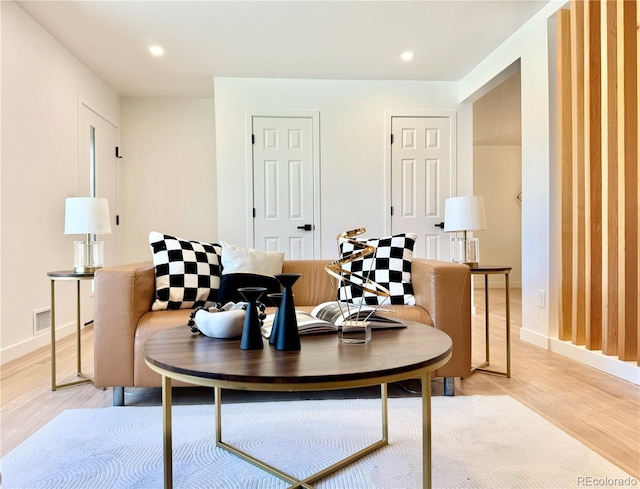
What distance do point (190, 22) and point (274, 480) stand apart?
328 cm

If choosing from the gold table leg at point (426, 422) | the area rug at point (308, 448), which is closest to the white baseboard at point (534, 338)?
the area rug at point (308, 448)

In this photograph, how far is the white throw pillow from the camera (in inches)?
93.3

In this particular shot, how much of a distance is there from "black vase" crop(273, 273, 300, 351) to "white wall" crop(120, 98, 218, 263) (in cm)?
423

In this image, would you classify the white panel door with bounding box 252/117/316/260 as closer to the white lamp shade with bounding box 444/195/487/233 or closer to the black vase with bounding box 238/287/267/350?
the white lamp shade with bounding box 444/195/487/233

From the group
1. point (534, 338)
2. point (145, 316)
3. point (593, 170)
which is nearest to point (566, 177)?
point (593, 170)

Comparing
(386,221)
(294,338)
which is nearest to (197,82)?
(386,221)

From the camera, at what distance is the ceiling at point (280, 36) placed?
120 inches

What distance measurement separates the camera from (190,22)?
3.24 metres

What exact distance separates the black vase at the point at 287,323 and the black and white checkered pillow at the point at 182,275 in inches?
45.1

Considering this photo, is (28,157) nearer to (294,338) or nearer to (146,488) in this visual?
(146,488)

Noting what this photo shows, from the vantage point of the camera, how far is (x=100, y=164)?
14.7 ft

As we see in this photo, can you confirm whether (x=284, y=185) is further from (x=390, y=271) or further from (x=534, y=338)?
(x=534, y=338)

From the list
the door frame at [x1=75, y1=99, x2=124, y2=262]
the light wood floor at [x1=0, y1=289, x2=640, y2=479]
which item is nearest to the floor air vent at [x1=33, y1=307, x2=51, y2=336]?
the light wood floor at [x1=0, y1=289, x2=640, y2=479]

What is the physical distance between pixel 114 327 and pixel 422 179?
3.58m
